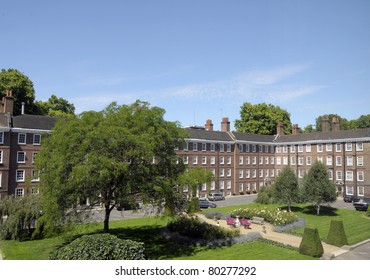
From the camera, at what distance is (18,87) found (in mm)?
52594

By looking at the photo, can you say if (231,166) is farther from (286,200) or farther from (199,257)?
(199,257)

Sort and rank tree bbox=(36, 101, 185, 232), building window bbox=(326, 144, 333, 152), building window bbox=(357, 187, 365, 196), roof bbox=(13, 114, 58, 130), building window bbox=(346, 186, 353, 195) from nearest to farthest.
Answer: tree bbox=(36, 101, 185, 232), roof bbox=(13, 114, 58, 130), building window bbox=(357, 187, 365, 196), building window bbox=(346, 186, 353, 195), building window bbox=(326, 144, 333, 152)

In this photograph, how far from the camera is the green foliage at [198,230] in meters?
24.5

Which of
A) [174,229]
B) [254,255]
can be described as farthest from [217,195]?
[254,255]

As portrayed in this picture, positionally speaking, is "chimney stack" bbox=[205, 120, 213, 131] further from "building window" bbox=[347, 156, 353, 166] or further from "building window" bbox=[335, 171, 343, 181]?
"building window" bbox=[347, 156, 353, 166]

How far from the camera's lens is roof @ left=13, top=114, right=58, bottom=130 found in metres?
40.2

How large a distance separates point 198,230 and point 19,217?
1382cm

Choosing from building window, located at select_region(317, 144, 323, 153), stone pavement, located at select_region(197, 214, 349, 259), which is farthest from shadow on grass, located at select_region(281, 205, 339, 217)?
building window, located at select_region(317, 144, 323, 153)

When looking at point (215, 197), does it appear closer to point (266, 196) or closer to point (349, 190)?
point (266, 196)

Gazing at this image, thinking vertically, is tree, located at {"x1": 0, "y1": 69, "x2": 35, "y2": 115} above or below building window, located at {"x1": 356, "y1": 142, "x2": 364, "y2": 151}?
above

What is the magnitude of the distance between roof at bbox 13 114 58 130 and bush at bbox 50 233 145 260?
30.0m

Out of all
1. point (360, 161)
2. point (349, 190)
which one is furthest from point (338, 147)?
point (349, 190)

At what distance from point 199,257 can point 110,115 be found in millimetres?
10603

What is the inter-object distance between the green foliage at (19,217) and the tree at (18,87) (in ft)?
104
